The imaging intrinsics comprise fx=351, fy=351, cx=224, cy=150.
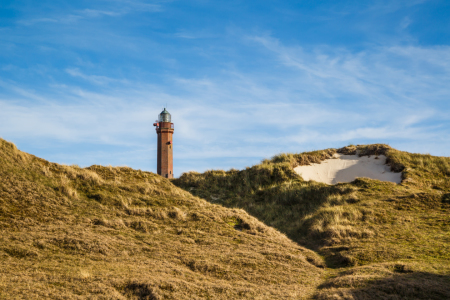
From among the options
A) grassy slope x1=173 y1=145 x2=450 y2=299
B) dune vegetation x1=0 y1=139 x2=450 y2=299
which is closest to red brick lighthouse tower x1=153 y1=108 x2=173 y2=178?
grassy slope x1=173 y1=145 x2=450 y2=299

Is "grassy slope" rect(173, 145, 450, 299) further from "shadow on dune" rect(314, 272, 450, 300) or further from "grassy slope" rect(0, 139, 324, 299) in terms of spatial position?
"grassy slope" rect(0, 139, 324, 299)

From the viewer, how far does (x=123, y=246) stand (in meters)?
11.6

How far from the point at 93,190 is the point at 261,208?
11.8 metres

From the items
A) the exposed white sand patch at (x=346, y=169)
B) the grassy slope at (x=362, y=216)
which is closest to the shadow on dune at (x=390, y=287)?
the grassy slope at (x=362, y=216)

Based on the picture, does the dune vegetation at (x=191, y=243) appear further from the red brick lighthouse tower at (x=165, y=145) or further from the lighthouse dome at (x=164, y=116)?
the lighthouse dome at (x=164, y=116)

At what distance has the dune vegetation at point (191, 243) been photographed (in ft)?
30.0

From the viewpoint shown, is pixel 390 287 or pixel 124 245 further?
pixel 124 245

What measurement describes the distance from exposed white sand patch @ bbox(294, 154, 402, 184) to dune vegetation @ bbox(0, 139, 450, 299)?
21.5 ft

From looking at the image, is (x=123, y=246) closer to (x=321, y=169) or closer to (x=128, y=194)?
(x=128, y=194)

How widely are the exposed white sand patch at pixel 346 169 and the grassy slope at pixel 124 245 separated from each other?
563 inches

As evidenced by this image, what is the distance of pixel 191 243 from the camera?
12.9m

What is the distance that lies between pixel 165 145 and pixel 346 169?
31.2 meters

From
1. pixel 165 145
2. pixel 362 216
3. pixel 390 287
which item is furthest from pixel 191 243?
pixel 165 145

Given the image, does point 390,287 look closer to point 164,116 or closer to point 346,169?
point 346,169
